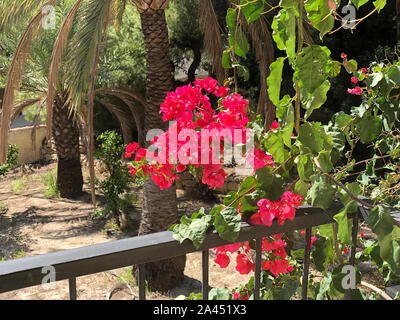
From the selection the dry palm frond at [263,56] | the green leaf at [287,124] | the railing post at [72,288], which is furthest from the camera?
the dry palm frond at [263,56]

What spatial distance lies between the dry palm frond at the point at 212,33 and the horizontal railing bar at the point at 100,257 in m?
4.31

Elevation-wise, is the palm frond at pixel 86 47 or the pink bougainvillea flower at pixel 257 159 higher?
the palm frond at pixel 86 47

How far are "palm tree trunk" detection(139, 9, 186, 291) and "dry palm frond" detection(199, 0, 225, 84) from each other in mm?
506

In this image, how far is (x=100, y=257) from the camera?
975 millimetres

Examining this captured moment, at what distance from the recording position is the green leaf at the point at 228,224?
1.10 m

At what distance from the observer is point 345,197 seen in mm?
1219

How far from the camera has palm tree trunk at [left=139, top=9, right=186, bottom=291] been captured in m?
5.15

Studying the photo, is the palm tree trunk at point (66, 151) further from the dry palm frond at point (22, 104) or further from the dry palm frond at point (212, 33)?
the dry palm frond at point (212, 33)

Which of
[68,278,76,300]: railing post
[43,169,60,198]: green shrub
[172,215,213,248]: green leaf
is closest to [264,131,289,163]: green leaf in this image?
[172,215,213,248]: green leaf

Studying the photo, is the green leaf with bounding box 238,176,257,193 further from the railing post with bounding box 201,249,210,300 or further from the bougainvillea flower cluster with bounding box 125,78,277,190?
the railing post with bounding box 201,249,210,300

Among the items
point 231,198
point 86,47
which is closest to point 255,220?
point 231,198

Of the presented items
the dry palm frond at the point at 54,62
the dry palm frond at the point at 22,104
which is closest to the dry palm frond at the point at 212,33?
the dry palm frond at the point at 54,62
